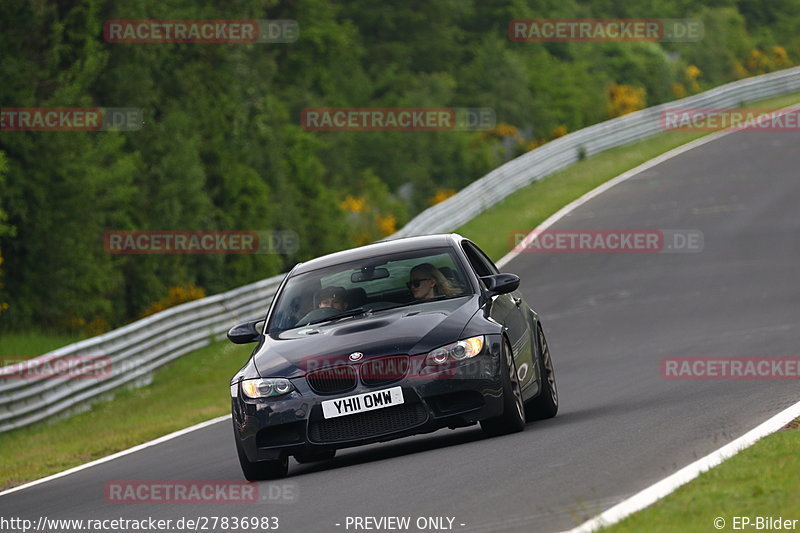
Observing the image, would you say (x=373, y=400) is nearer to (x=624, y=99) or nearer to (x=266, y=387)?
(x=266, y=387)

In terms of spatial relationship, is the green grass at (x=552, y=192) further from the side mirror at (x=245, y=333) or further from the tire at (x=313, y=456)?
the tire at (x=313, y=456)

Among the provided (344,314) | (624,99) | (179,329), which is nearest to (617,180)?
(179,329)

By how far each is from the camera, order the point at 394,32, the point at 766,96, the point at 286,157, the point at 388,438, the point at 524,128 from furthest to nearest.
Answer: the point at 394,32, the point at 524,128, the point at 286,157, the point at 766,96, the point at 388,438

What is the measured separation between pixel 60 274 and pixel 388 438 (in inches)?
1077

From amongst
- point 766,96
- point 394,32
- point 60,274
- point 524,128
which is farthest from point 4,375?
point 394,32

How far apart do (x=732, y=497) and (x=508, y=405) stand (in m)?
3.49

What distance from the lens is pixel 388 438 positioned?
9922mm

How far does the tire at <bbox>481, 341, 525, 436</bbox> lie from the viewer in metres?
10.2

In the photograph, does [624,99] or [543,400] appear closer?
[543,400]

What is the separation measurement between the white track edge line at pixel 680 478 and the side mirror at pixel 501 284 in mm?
2231

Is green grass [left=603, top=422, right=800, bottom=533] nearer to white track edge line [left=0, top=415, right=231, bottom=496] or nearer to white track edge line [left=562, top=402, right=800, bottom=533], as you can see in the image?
white track edge line [left=562, top=402, right=800, bottom=533]

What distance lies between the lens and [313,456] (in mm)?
10539

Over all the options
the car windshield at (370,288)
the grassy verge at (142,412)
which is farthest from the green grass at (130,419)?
the car windshield at (370,288)

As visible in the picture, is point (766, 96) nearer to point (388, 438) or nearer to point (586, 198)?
point (586, 198)
